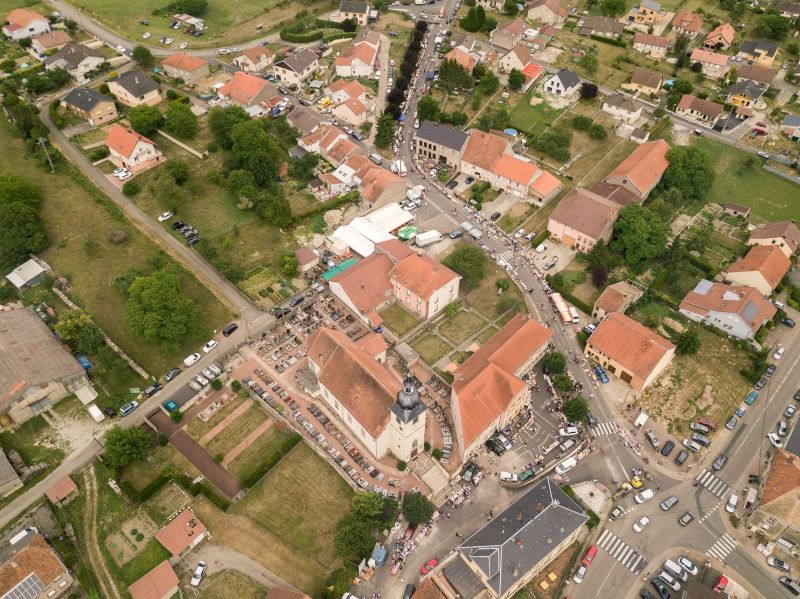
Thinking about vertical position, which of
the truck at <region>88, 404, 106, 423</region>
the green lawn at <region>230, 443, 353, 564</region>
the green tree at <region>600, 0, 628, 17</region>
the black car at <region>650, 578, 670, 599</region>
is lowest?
the truck at <region>88, 404, 106, 423</region>

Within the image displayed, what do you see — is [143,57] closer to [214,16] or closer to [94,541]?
[214,16]

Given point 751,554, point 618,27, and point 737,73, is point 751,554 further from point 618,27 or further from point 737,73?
point 618,27

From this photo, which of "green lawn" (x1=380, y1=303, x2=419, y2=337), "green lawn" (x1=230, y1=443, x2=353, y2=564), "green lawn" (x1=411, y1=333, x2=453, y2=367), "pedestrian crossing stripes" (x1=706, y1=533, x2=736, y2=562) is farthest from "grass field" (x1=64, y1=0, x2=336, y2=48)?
"pedestrian crossing stripes" (x1=706, y1=533, x2=736, y2=562)

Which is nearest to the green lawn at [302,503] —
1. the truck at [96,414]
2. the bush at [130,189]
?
the truck at [96,414]

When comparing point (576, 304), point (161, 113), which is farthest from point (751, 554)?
point (161, 113)

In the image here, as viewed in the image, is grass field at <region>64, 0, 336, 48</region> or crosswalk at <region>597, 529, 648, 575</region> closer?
crosswalk at <region>597, 529, 648, 575</region>

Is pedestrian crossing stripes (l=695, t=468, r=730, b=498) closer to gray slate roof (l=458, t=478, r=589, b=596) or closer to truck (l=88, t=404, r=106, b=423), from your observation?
gray slate roof (l=458, t=478, r=589, b=596)

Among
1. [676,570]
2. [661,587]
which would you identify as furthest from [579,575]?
[676,570]

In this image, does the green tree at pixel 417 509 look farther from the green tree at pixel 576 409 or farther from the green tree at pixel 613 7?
the green tree at pixel 613 7
